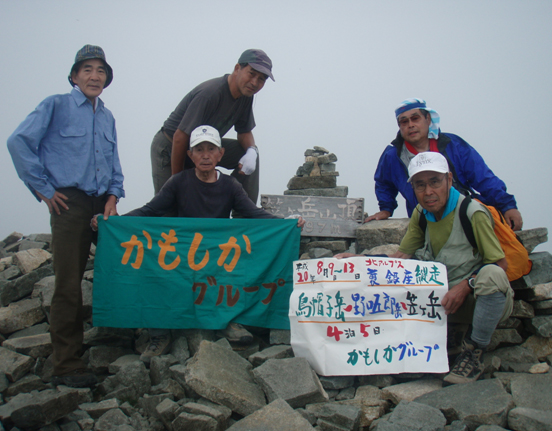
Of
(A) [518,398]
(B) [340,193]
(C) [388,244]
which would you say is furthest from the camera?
(B) [340,193]

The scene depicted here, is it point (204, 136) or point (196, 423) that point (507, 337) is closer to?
point (196, 423)

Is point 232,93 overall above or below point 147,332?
above

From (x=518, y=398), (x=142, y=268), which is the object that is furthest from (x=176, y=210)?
(x=518, y=398)

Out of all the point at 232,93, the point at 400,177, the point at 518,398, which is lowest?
Result: the point at 518,398

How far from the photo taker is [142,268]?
4.38m

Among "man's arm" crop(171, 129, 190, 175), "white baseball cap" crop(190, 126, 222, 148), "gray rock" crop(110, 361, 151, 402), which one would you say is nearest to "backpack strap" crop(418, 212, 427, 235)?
"white baseball cap" crop(190, 126, 222, 148)

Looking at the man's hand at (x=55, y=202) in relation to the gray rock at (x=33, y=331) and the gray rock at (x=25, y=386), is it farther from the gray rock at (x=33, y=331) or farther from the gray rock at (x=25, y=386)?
the gray rock at (x=33, y=331)

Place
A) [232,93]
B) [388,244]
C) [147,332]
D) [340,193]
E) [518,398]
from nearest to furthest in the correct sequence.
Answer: [518,398]
[147,332]
[232,93]
[388,244]
[340,193]

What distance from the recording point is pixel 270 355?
3812mm

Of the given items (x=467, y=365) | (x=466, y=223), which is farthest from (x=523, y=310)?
(x=466, y=223)

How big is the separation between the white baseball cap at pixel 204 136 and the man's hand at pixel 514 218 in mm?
3013

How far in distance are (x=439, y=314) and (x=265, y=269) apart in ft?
5.47

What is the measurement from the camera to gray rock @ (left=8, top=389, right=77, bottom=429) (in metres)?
2.92

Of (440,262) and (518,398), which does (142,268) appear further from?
(518,398)
